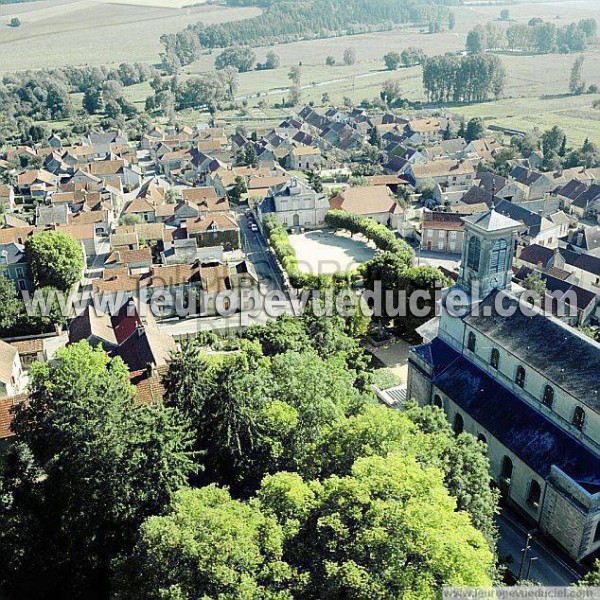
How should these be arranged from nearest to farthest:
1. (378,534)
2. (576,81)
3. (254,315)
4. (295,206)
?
(378,534), (254,315), (295,206), (576,81)

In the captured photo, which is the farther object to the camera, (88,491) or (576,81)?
(576,81)

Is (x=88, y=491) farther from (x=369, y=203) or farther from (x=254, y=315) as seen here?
(x=369, y=203)

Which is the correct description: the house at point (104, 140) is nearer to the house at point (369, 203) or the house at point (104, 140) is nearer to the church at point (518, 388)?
the house at point (369, 203)

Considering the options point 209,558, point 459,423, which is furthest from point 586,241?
point 209,558

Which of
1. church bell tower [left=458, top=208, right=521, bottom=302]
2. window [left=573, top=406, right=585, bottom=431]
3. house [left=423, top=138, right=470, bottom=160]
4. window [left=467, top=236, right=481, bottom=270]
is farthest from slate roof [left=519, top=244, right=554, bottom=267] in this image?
house [left=423, top=138, right=470, bottom=160]

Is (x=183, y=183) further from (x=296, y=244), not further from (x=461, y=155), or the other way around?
(x=461, y=155)

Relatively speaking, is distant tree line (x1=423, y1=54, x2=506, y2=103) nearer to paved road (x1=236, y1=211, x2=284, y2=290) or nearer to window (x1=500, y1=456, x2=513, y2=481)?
paved road (x1=236, y1=211, x2=284, y2=290)
